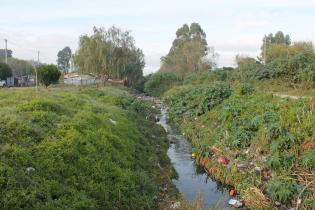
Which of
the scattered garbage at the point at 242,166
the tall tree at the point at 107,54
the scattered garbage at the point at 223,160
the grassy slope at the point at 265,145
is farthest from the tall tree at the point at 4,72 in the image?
the scattered garbage at the point at 242,166

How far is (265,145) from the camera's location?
1373 cm

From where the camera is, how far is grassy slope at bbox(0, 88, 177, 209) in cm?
758

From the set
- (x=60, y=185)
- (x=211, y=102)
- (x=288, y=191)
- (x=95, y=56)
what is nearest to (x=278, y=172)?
(x=288, y=191)

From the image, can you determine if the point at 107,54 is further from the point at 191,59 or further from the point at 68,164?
the point at 68,164

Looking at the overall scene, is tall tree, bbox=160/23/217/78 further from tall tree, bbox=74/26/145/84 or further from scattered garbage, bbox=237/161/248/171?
scattered garbage, bbox=237/161/248/171

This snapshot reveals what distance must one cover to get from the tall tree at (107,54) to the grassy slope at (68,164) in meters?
37.5

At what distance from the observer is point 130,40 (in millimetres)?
58906

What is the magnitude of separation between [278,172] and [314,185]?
1560mm

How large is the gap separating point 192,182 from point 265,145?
2.92m

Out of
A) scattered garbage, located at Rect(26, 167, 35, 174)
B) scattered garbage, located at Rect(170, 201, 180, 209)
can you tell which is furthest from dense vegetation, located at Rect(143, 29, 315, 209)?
scattered garbage, located at Rect(26, 167, 35, 174)

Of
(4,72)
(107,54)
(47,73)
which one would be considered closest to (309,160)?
(47,73)

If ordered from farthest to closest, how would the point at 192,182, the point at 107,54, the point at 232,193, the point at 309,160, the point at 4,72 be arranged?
the point at 4,72, the point at 107,54, the point at 192,182, the point at 232,193, the point at 309,160

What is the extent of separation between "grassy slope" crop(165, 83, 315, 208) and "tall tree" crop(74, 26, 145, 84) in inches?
1300

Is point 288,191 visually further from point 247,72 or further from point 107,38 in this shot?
point 107,38
